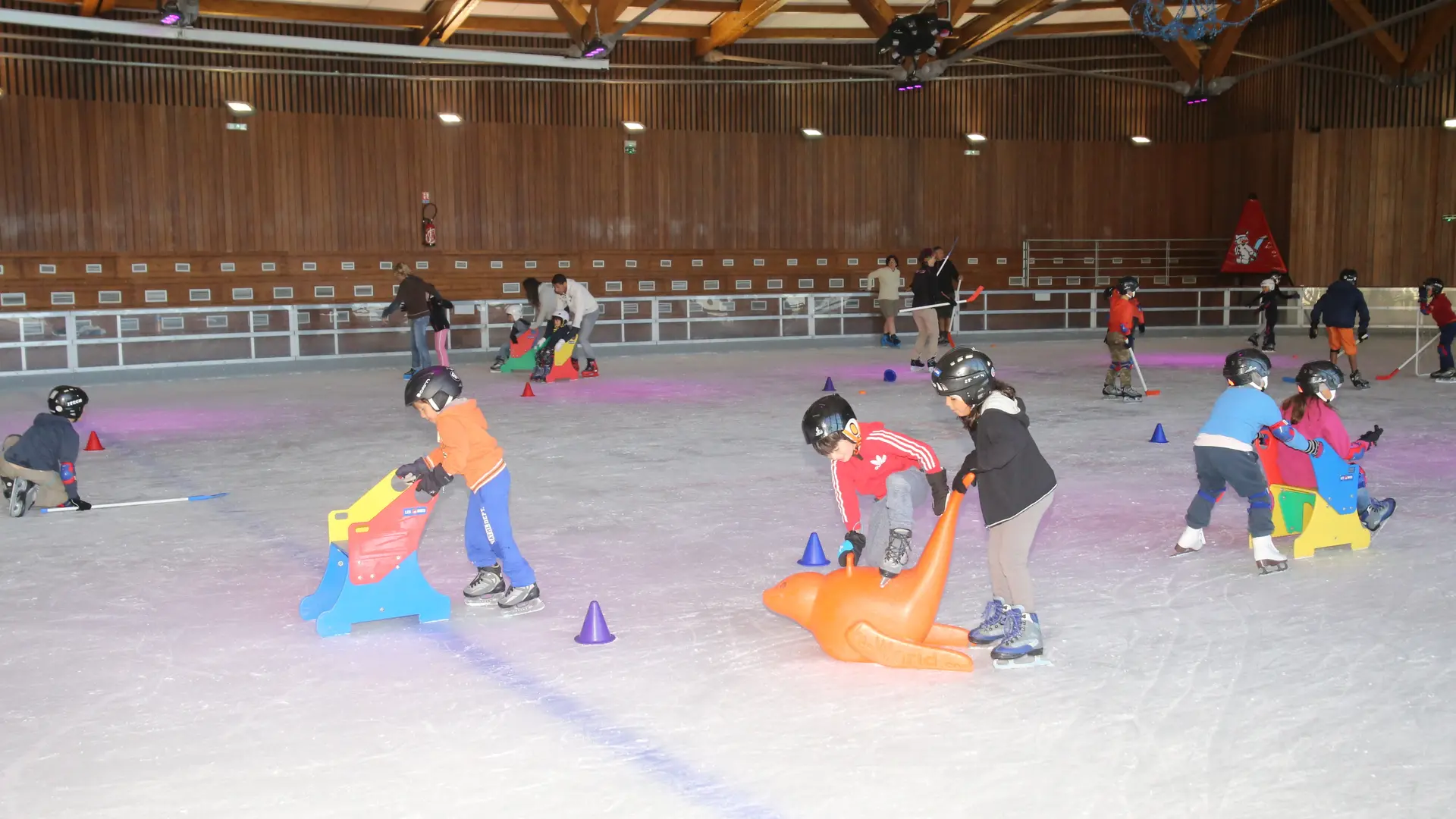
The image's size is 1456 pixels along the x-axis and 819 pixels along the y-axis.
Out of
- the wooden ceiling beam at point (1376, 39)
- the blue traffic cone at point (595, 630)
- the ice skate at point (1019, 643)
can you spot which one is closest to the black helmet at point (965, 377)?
the ice skate at point (1019, 643)

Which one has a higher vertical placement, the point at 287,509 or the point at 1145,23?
the point at 1145,23

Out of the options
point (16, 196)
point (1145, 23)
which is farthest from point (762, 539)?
point (16, 196)

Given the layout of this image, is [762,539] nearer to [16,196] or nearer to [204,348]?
[204,348]

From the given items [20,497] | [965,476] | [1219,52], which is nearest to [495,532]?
[965,476]

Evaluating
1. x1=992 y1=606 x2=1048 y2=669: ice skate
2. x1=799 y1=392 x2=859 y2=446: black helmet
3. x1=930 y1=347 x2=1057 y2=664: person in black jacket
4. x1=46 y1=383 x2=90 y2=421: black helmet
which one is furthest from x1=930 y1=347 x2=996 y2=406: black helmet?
x1=46 y1=383 x2=90 y2=421: black helmet

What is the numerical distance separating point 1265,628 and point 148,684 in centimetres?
401

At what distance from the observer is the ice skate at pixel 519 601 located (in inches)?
207

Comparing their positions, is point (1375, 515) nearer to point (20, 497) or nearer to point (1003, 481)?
point (1003, 481)

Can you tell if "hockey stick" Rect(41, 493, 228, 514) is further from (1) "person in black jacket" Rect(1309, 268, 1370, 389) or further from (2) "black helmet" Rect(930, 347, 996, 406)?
(1) "person in black jacket" Rect(1309, 268, 1370, 389)

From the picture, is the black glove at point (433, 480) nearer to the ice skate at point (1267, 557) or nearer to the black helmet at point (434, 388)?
the black helmet at point (434, 388)

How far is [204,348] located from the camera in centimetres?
1638

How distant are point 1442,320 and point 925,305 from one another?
18.6ft

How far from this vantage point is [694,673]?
4469 mm

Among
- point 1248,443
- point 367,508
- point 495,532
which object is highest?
point 1248,443
